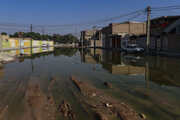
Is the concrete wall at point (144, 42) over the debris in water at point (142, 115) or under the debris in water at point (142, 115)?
over

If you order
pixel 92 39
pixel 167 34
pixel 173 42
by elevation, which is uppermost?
pixel 92 39

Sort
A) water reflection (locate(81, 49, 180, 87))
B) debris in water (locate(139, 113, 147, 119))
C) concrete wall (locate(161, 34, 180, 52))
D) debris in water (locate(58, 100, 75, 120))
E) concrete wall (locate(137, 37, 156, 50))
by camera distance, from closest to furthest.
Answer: debris in water (locate(139, 113, 147, 119)) < debris in water (locate(58, 100, 75, 120)) < water reflection (locate(81, 49, 180, 87)) < concrete wall (locate(161, 34, 180, 52)) < concrete wall (locate(137, 37, 156, 50))

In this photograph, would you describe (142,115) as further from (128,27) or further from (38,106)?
(128,27)

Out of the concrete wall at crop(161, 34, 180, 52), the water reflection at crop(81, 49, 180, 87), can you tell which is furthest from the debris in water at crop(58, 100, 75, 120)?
the concrete wall at crop(161, 34, 180, 52)

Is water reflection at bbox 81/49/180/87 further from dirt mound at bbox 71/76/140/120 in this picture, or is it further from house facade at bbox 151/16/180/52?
house facade at bbox 151/16/180/52

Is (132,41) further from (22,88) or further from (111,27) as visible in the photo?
(22,88)

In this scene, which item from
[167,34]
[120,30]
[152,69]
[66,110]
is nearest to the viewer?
[66,110]

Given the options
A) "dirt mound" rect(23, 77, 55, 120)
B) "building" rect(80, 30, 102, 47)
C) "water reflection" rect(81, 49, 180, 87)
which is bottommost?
"dirt mound" rect(23, 77, 55, 120)

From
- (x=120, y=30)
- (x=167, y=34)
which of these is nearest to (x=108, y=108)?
(x=167, y=34)

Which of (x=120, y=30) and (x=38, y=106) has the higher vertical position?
(x=120, y=30)

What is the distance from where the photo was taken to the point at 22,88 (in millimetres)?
8406

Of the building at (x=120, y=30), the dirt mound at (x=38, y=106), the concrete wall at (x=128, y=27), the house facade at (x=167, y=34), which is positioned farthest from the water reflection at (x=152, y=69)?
the concrete wall at (x=128, y=27)

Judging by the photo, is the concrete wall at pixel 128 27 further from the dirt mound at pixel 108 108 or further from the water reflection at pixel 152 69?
the dirt mound at pixel 108 108

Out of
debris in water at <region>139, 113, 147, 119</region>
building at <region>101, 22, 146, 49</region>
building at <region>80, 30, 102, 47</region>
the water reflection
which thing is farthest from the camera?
building at <region>80, 30, 102, 47</region>
